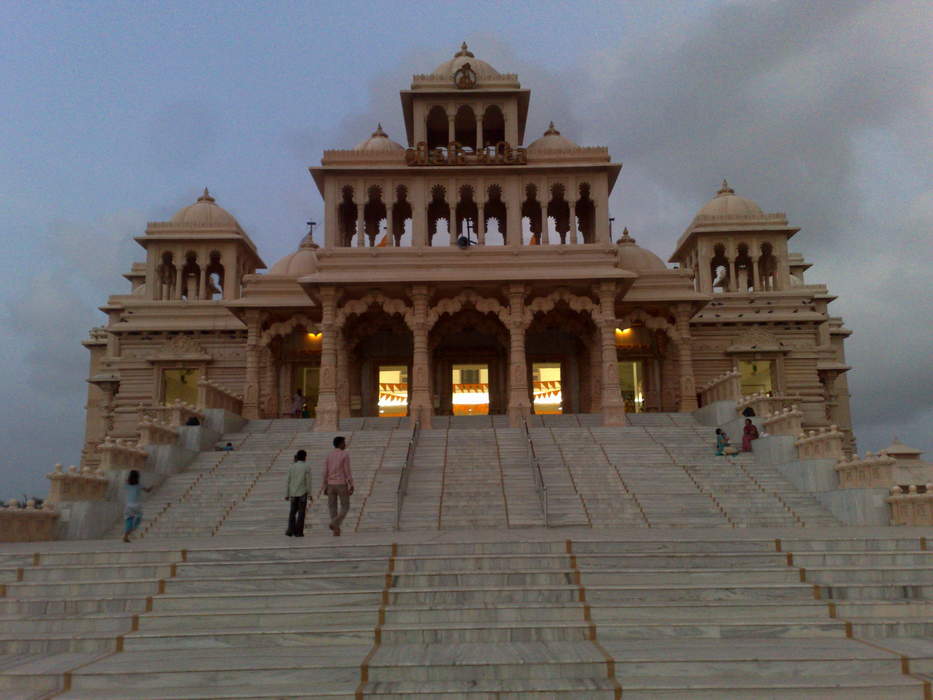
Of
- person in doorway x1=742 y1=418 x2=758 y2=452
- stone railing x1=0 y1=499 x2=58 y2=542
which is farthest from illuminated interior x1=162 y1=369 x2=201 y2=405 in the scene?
person in doorway x1=742 y1=418 x2=758 y2=452

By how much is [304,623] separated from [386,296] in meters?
22.8

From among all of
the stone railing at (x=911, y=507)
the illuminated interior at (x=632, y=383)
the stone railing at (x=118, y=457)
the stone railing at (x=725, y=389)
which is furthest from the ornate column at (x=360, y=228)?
the stone railing at (x=911, y=507)

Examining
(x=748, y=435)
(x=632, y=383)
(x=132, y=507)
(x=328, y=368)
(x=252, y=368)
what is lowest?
(x=132, y=507)

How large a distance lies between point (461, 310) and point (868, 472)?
18344 mm

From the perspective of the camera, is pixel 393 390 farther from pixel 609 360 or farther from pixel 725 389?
pixel 725 389

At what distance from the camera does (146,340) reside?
39.8m

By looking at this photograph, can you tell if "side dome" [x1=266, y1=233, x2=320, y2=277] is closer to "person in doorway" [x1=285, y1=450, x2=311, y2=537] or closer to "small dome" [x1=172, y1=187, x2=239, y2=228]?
"small dome" [x1=172, y1=187, x2=239, y2=228]

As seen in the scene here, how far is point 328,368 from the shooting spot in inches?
1200

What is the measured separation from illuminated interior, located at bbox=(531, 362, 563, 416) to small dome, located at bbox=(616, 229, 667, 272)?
5.48 metres

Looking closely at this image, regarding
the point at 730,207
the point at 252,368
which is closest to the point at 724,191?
the point at 730,207

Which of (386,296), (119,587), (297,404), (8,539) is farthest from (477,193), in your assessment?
(119,587)

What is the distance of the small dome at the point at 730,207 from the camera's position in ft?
149

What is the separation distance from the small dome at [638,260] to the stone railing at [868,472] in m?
18.6

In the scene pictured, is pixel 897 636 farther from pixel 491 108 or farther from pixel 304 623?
pixel 491 108
